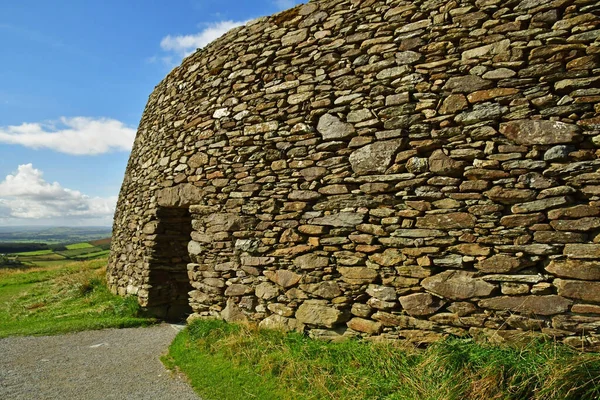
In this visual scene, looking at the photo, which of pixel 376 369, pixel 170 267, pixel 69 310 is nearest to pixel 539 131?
pixel 376 369

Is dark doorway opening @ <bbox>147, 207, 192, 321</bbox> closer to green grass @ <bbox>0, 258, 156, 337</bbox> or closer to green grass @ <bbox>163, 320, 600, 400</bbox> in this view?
green grass @ <bbox>0, 258, 156, 337</bbox>

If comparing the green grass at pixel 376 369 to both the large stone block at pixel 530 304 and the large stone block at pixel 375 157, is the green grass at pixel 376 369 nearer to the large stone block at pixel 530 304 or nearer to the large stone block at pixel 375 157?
the large stone block at pixel 530 304

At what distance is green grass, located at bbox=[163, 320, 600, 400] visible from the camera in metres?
3.09

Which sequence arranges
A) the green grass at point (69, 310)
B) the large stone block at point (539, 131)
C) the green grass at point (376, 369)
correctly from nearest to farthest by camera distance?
1. the green grass at point (376, 369)
2. the large stone block at point (539, 131)
3. the green grass at point (69, 310)

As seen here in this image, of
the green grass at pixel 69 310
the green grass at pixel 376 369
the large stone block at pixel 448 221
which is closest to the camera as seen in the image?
the green grass at pixel 376 369

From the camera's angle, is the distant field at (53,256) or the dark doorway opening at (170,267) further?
the distant field at (53,256)

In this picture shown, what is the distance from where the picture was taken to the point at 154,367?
509cm

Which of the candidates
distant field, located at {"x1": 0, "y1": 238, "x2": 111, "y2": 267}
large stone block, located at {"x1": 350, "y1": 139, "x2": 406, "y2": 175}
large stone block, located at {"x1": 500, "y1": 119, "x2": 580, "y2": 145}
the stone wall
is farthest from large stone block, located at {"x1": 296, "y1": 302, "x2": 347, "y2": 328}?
distant field, located at {"x1": 0, "y1": 238, "x2": 111, "y2": 267}

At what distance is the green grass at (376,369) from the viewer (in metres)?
3.09

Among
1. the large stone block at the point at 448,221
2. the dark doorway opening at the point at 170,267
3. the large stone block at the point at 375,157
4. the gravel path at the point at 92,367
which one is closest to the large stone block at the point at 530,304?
the large stone block at the point at 448,221

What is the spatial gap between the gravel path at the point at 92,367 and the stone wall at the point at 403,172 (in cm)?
119

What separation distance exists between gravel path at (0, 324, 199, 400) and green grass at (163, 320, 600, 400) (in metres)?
0.36

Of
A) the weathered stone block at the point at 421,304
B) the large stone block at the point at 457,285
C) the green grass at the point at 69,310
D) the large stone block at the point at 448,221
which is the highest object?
the large stone block at the point at 448,221

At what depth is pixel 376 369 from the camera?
3.88m
